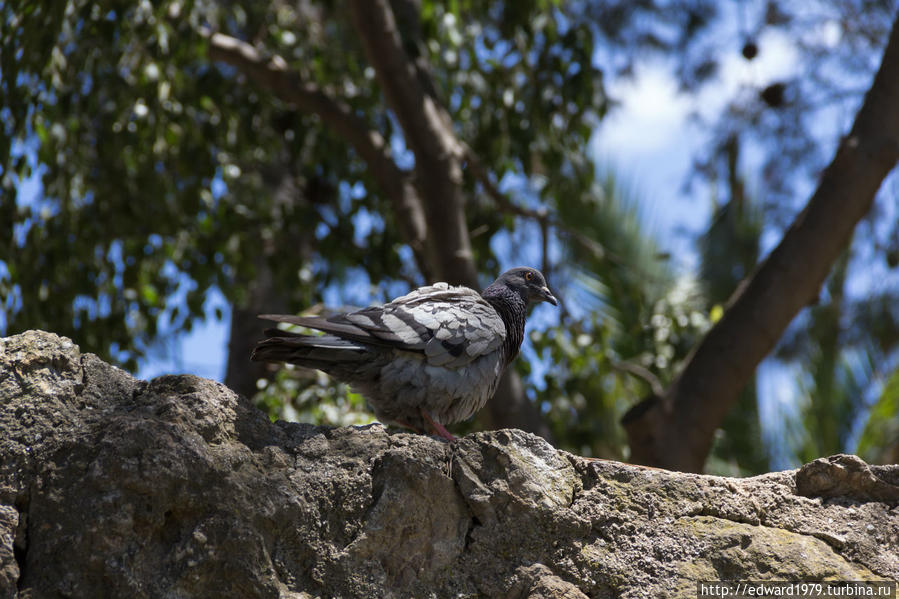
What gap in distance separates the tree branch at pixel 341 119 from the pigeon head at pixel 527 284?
164cm

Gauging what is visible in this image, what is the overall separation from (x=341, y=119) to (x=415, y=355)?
312 centimetres

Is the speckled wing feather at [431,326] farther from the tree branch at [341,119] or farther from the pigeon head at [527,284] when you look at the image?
the tree branch at [341,119]

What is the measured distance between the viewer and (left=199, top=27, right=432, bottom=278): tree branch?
615cm

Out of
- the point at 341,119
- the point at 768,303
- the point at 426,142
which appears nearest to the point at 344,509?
the point at 768,303

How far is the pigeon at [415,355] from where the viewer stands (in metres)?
3.35

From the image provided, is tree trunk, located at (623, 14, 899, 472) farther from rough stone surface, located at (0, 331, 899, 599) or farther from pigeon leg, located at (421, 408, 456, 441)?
rough stone surface, located at (0, 331, 899, 599)

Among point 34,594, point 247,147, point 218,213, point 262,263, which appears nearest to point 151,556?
point 34,594

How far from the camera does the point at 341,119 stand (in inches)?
245

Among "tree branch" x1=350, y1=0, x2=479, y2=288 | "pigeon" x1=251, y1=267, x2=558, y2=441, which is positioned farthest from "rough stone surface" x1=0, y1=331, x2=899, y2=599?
"tree branch" x1=350, y1=0, x2=479, y2=288

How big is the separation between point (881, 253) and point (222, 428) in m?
6.62

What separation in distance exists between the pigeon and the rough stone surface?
68cm

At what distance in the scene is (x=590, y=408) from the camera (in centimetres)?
695

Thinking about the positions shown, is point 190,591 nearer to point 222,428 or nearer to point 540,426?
point 222,428

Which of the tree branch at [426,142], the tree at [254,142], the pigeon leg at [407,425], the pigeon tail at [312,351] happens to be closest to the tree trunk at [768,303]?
the tree at [254,142]
